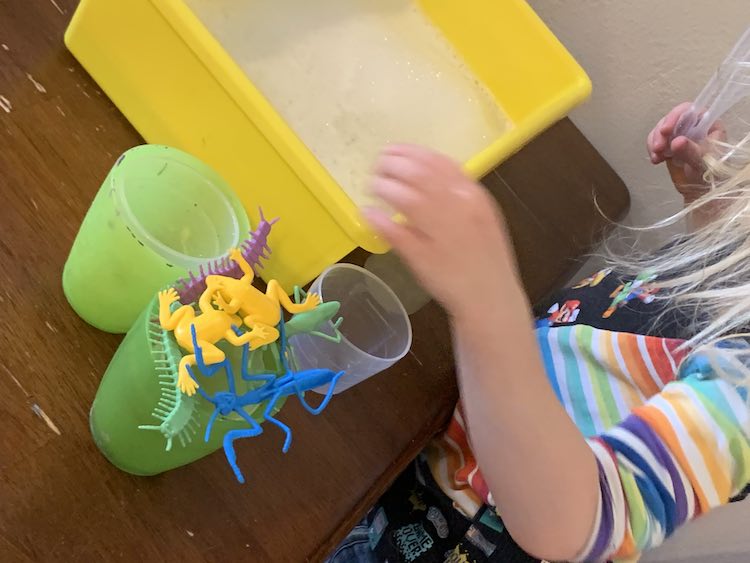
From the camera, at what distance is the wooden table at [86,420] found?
0.41m

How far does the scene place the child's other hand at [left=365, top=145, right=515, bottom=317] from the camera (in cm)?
33

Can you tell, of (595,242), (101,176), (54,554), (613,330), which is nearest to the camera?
(54,554)

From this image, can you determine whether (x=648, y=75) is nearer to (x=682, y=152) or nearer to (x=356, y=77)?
(x=682, y=152)

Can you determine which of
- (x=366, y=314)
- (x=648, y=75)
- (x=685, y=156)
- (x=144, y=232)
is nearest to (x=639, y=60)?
(x=648, y=75)

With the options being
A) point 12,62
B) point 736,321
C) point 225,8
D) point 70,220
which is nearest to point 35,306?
point 70,220

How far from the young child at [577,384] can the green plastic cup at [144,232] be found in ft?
0.47

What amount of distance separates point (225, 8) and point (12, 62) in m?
0.16

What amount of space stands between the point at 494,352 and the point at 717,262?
27 centimetres

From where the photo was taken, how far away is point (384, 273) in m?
0.59

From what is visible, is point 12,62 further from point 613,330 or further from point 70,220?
point 613,330

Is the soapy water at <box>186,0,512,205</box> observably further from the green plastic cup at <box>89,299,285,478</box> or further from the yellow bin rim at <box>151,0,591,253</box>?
the green plastic cup at <box>89,299,285,478</box>

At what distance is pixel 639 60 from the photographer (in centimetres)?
80

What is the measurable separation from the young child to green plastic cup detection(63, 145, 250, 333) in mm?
142

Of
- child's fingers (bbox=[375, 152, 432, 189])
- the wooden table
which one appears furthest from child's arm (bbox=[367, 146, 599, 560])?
the wooden table
